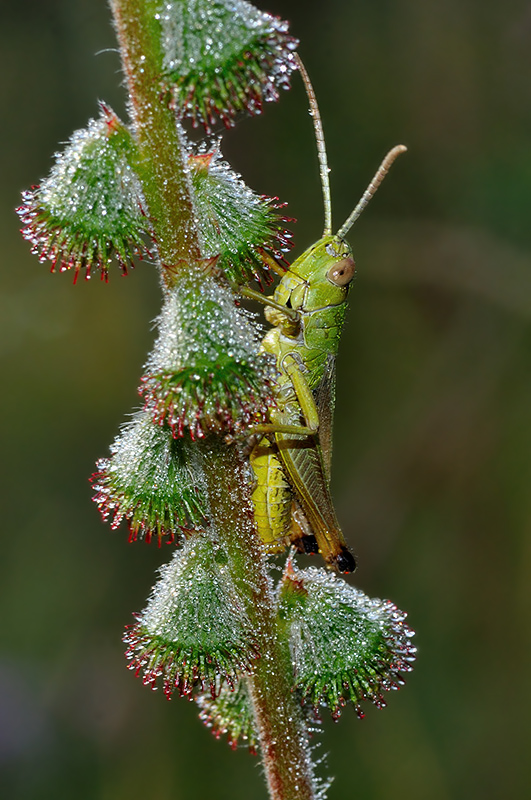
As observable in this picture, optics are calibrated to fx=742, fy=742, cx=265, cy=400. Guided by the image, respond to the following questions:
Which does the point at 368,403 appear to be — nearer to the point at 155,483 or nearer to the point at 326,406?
the point at 326,406

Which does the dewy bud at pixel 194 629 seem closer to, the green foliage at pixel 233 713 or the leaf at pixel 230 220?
the green foliage at pixel 233 713

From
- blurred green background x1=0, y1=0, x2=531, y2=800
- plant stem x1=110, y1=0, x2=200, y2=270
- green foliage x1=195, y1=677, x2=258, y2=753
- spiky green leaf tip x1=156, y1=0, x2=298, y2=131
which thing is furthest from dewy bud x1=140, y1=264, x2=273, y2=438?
blurred green background x1=0, y1=0, x2=531, y2=800

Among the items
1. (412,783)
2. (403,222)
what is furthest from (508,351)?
(412,783)

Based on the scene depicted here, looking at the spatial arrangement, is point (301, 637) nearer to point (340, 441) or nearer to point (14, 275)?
point (340, 441)

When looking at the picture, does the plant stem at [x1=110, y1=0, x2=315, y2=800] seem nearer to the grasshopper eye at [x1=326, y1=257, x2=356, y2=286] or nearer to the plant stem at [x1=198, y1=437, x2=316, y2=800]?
the plant stem at [x1=198, y1=437, x2=316, y2=800]

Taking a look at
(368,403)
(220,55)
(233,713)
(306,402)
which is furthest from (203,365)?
(368,403)

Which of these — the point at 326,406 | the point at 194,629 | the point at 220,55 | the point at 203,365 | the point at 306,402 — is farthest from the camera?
the point at 326,406
